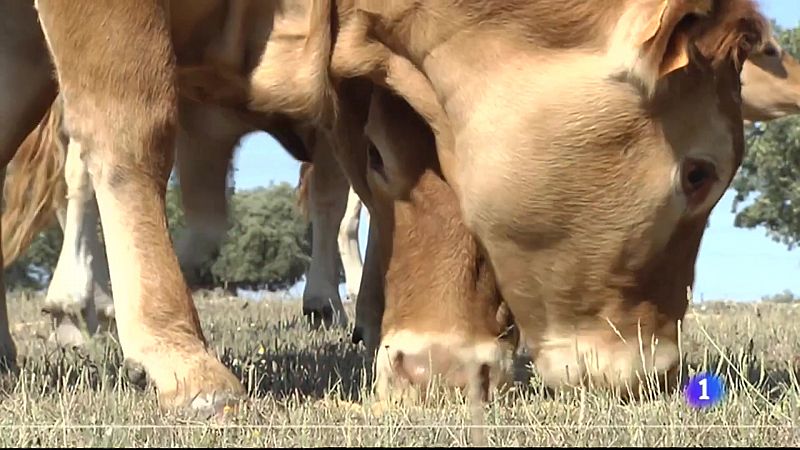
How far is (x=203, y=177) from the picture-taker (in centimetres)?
678

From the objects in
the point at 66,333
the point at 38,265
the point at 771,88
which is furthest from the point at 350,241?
the point at 38,265

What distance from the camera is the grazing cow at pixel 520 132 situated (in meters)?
3.40

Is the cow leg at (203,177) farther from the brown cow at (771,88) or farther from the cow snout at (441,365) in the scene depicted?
the brown cow at (771,88)

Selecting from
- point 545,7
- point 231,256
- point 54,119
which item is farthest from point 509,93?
point 231,256

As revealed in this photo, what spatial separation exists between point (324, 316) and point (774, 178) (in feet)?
91.4

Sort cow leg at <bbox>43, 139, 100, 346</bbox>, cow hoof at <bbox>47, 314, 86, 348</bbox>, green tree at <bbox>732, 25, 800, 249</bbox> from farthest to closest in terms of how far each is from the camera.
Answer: green tree at <bbox>732, 25, 800, 249</bbox> → cow leg at <bbox>43, 139, 100, 346</bbox> → cow hoof at <bbox>47, 314, 86, 348</bbox>

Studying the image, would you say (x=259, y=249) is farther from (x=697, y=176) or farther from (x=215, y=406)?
(x=215, y=406)

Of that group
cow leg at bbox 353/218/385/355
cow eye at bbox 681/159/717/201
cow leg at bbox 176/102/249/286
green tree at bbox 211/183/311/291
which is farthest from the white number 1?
green tree at bbox 211/183/311/291

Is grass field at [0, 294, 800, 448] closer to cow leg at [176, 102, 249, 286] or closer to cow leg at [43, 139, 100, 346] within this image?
cow leg at [43, 139, 100, 346]

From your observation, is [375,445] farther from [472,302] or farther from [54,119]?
[54,119]

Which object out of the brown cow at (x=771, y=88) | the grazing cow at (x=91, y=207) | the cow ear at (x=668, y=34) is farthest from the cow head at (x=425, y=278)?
the brown cow at (x=771, y=88)

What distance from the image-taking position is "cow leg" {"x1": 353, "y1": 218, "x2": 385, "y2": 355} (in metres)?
4.70

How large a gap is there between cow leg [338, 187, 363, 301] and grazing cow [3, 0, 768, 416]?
→ 227 inches

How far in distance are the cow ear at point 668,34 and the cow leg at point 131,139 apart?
48.2 inches
